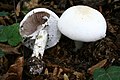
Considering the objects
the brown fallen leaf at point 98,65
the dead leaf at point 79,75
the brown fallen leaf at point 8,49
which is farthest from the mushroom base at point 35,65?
the brown fallen leaf at point 98,65

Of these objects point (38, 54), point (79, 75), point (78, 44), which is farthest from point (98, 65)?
point (38, 54)

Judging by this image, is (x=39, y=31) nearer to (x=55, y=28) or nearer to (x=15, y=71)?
(x=55, y=28)

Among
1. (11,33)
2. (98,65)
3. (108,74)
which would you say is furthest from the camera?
(98,65)

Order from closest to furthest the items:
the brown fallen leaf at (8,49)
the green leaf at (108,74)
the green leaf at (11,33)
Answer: the green leaf at (108,74) → the green leaf at (11,33) → the brown fallen leaf at (8,49)

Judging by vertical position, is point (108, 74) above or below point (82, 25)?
below

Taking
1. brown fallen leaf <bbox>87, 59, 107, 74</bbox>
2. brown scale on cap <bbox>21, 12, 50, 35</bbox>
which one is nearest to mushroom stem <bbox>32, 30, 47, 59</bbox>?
brown scale on cap <bbox>21, 12, 50, 35</bbox>

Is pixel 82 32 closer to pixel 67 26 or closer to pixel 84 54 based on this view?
pixel 67 26

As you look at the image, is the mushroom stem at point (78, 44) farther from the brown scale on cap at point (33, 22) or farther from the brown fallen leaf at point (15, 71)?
the brown fallen leaf at point (15, 71)

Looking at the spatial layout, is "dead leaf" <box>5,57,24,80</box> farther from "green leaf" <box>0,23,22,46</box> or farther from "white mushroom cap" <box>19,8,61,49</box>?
"white mushroom cap" <box>19,8,61,49</box>
